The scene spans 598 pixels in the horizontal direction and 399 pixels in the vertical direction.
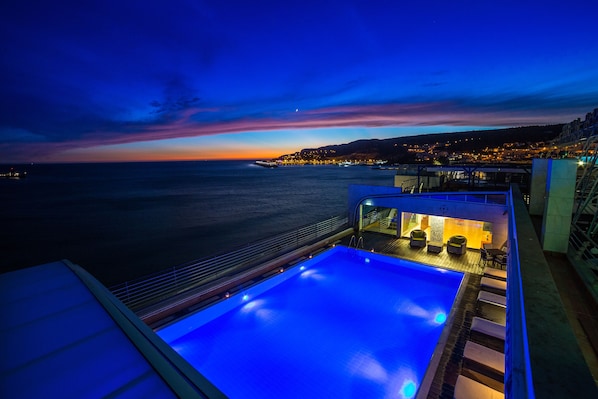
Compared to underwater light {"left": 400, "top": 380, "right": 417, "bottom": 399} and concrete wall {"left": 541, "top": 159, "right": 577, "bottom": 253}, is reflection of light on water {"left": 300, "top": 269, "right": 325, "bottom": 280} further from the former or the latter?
concrete wall {"left": 541, "top": 159, "right": 577, "bottom": 253}

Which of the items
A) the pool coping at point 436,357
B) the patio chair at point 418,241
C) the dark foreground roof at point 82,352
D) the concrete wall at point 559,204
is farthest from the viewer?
the patio chair at point 418,241

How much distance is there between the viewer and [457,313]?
6.11 meters

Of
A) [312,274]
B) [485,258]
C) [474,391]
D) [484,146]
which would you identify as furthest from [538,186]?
[484,146]

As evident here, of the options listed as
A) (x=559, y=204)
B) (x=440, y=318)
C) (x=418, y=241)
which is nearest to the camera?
(x=559, y=204)

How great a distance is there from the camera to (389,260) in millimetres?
9711

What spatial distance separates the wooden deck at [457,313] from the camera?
412 cm

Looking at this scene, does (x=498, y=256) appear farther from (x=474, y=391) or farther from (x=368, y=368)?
(x=474, y=391)

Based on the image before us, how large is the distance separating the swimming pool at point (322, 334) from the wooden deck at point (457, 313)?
65 cm

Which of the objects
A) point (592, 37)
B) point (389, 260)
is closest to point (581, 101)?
point (592, 37)

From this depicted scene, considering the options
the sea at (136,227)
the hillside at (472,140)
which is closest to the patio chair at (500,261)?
the sea at (136,227)

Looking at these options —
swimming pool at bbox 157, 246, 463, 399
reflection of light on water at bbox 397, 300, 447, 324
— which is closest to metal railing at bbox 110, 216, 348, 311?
swimming pool at bbox 157, 246, 463, 399

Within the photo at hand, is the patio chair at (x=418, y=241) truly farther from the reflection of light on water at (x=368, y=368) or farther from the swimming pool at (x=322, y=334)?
the reflection of light on water at (x=368, y=368)

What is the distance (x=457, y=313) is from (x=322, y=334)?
10.3ft

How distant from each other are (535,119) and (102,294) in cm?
4829
